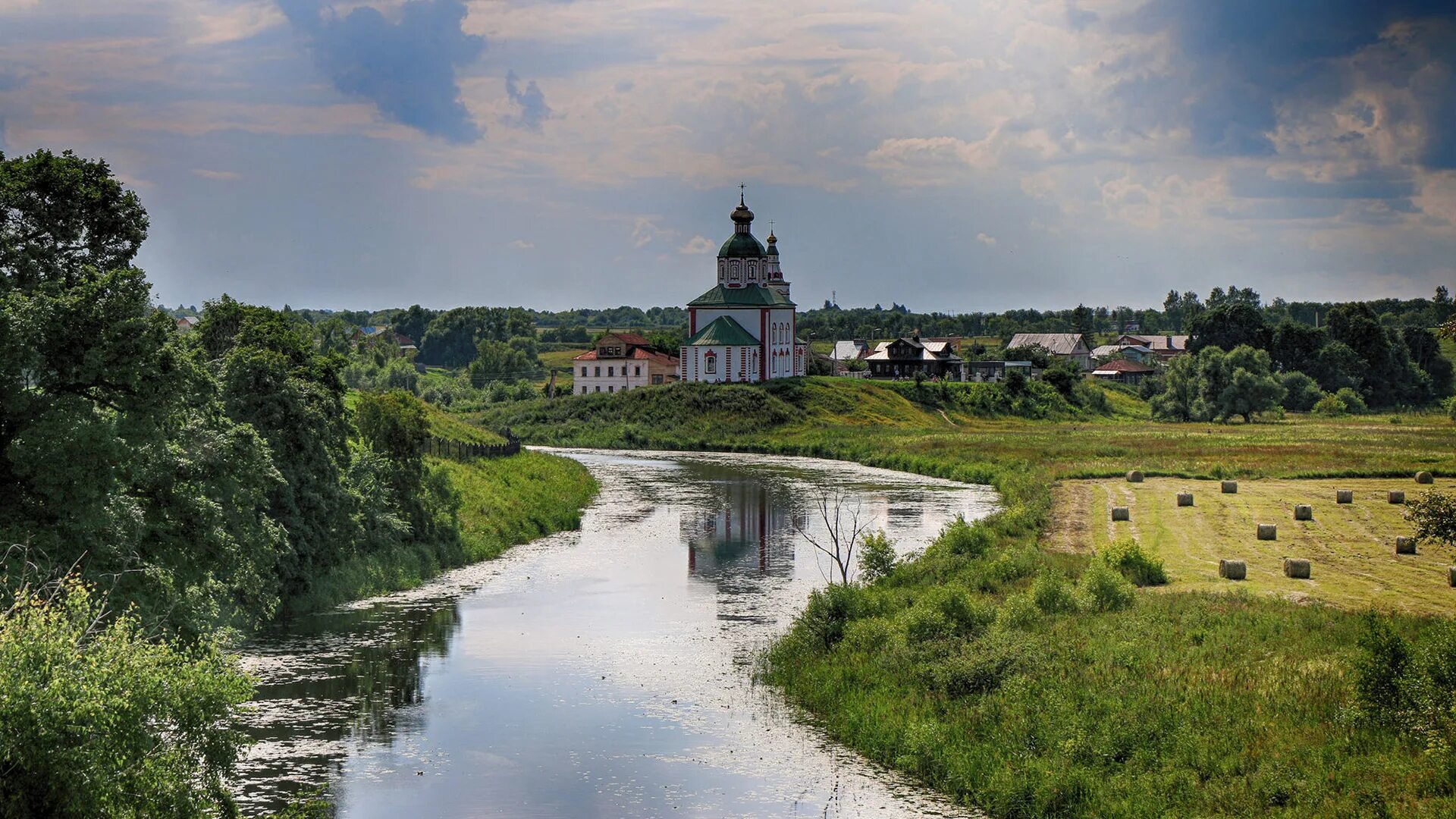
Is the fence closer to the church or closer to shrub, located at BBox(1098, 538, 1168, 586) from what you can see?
shrub, located at BBox(1098, 538, 1168, 586)

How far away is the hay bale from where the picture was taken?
3231 centimetres

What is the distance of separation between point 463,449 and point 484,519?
983 centimetres

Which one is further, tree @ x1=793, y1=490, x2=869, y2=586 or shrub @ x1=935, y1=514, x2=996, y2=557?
shrub @ x1=935, y1=514, x2=996, y2=557

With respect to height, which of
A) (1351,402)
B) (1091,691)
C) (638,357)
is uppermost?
(638,357)

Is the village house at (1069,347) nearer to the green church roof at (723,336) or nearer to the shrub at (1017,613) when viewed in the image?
the green church roof at (723,336)

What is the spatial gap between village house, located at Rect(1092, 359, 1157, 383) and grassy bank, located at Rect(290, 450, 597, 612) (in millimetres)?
115287

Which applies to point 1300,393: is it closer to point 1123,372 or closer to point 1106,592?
point 1123,372

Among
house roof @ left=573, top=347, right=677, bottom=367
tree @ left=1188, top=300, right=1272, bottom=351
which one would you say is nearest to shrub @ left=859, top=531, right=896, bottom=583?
house roof @ left=573, top=347, right=677, bottom=367

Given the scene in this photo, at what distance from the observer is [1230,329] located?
15612 cm

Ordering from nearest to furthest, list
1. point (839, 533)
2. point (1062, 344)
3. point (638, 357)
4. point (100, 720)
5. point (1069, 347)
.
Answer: point (100, 720) → point (839, 533) → point (638, 357) → point (1069, 347) → point (1062, 344)

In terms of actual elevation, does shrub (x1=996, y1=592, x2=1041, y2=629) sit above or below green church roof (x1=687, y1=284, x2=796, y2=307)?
below

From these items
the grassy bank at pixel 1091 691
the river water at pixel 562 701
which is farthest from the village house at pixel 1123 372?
the grassy bank at pixel 1091 691

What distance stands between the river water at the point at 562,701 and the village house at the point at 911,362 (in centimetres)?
10060

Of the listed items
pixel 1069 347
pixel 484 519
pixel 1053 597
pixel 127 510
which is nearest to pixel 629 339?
pixel 484 519
